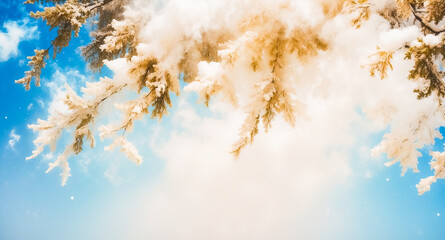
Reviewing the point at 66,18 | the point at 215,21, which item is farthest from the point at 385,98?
the point at 66,18

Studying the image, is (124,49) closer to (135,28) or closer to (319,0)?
(135,28)

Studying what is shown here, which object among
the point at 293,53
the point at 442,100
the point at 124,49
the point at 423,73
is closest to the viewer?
the point at 423,73

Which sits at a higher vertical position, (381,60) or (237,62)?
(237,62)

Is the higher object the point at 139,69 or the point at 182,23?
the point at 182,23

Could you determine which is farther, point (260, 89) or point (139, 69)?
point (139, 69)

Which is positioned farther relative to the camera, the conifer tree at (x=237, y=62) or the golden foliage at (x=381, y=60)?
the conifer tree at (x=237, y=62)

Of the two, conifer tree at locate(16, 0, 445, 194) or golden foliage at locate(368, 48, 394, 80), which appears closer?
golden foliage at locate(368, 48, 394, 80)

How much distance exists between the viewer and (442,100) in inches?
92.0

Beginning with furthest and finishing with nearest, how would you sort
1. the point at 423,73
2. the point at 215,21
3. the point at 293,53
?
the point at 215,21 → the point at 293,53 → the point at 423,73

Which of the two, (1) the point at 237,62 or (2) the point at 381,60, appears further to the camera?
(1) the point at 237,62

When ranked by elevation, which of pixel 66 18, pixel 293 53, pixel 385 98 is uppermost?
pixel 66 18

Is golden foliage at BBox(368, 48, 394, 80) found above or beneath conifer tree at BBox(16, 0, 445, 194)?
beneath

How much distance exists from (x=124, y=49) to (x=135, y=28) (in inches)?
53.5

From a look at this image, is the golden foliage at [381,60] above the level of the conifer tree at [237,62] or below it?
below
